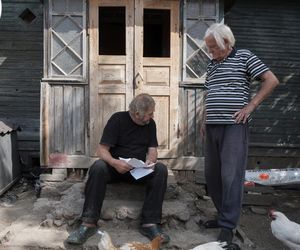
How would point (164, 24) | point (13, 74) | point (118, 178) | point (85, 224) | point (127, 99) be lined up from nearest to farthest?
Result: point (85, 224), point (118, 178), point (127, 99), point (164, 24), point (13, 74)

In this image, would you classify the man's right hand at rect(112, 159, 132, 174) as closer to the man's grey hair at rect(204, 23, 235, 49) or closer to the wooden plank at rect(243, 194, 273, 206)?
the man's grey hair at rect(204, 23, 235, 49)

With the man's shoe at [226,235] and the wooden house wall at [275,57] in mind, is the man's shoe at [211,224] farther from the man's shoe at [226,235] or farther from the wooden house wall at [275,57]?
the wooden house wall at [275,57]

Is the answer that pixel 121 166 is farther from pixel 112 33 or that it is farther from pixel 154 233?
pixel 112 33

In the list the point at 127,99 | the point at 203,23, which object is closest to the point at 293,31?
the point at 203,23

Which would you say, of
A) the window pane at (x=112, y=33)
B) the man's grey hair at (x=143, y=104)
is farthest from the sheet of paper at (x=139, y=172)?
the window pane at (x=112, y=33)

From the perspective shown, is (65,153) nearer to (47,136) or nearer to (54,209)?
(47,136)

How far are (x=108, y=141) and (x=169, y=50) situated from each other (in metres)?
2.13

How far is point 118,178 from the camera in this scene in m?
4.58

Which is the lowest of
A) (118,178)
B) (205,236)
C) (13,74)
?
(205,236)

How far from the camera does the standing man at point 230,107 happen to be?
402 cm

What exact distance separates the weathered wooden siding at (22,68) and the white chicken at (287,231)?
14.8 ft

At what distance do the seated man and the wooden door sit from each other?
1.28 metres

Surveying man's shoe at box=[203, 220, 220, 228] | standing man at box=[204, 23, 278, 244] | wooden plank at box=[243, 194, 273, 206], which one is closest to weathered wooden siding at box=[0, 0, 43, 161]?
wooden plank at box=[243, 194, 273, 206]

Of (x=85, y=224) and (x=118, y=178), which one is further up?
(x=118, y=178)
